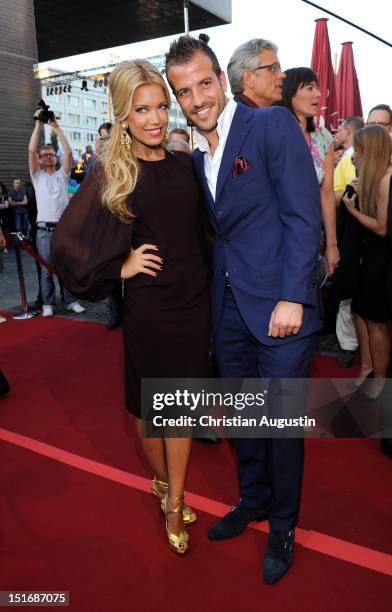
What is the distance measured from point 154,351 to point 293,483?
0.74 metres

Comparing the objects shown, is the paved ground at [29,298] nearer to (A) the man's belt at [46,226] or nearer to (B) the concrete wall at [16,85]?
(A) the man's belt at [46,226]

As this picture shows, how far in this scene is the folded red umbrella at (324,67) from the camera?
7891mm

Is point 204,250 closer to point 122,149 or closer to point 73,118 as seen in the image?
point 122,149

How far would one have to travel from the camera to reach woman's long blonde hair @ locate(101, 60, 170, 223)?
188cm

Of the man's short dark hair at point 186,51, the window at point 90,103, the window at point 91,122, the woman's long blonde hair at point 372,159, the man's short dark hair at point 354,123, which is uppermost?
the window at point 90,103

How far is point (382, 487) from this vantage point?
100 inches

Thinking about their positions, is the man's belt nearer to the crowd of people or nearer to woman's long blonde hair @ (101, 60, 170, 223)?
the crowd of people

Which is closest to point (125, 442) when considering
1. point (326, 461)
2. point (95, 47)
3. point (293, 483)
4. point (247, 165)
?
point (326, 461)

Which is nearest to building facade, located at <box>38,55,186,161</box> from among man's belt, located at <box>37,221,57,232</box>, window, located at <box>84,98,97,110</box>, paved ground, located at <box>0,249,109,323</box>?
window, located at <box>84,98,97,110</box>

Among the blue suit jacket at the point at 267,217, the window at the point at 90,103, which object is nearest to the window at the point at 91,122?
the window at the point at 90,103

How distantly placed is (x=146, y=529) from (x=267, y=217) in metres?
1.47

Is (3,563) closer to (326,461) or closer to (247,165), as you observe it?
(326,461)

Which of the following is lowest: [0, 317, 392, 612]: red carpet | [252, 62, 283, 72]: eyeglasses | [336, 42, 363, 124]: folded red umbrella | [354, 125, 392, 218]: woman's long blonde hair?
→ [0, 317, 392, 612]: red carpet

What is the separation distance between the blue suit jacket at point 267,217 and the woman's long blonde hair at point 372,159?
1.41m
